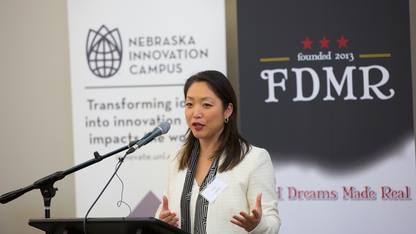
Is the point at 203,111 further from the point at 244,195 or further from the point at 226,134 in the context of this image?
the point at 244,195

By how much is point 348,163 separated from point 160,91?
176 centimetres

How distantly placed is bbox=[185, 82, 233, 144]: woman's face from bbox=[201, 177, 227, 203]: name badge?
0.24m

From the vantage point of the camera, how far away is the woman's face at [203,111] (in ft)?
5.79

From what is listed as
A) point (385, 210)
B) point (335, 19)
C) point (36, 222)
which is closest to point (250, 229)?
point (36, 222)

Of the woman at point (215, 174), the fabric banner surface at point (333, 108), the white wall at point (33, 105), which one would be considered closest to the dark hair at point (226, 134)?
the woman at point (215, 174)

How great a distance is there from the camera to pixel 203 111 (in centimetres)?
177

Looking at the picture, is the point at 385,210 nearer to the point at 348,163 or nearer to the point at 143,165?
the point at 348,163

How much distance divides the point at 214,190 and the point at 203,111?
0.38 metres

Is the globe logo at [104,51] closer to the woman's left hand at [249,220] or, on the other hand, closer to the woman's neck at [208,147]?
the woman's neck at [208,147]

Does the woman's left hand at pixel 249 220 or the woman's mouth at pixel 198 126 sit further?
the woman's mouth at pixel 198 126

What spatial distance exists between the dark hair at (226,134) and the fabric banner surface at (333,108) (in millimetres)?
1197

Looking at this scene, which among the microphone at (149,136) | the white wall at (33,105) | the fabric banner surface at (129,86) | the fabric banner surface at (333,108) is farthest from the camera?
the white wall at (33,105)

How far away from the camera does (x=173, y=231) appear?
128 cm

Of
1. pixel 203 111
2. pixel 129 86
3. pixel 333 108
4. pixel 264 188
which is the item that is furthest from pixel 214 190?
pixel 129 86
